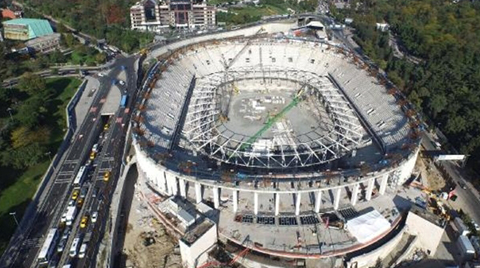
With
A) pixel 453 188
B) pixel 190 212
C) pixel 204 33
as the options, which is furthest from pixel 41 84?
pixel 453 188

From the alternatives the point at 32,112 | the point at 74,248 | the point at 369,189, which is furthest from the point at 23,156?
the point at 369,189

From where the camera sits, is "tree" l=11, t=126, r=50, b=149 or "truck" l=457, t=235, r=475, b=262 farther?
"tree" l=11, t=126, r=50, b=149

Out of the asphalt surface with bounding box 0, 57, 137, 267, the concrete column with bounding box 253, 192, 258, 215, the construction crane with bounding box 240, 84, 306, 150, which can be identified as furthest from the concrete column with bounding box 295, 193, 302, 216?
the asphalt surface with bounding box 0, 57, 137, 267

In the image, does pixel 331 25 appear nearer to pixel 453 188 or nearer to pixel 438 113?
pixel 438 113

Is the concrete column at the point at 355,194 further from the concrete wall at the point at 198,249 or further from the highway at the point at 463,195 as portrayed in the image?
the concrete wall at the point at 198,249

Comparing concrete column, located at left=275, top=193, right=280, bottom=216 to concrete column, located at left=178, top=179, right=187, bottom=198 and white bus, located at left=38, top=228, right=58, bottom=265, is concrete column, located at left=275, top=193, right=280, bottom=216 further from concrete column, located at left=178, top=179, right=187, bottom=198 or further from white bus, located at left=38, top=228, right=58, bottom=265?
white bus, located at left=38, top=228, right=58, bottom=265

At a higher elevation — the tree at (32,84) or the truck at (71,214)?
the tree at (32,84)

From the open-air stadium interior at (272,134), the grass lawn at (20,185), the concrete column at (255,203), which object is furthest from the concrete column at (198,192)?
the grass lawn at (20,185)
